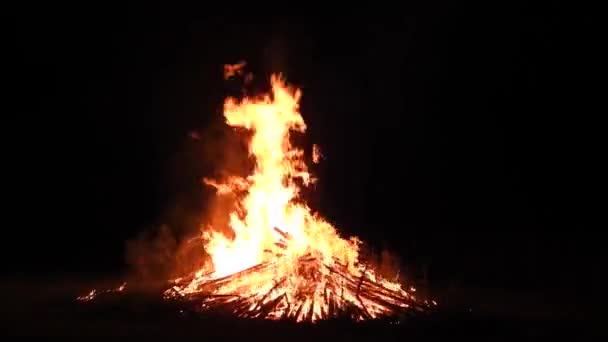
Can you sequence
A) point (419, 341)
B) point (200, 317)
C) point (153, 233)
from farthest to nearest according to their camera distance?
point (153, 233)
point (200, 317)
point (419, 341)

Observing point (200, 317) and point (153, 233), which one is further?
point (153, 233)

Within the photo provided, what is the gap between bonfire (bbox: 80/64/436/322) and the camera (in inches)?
505

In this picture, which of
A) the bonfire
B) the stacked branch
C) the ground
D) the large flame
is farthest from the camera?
the large flame

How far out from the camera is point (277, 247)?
1405cm

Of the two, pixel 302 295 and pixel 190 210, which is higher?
pixel 190 210

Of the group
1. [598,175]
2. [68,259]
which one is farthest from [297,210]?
[598,175]

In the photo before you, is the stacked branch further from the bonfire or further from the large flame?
the large flame

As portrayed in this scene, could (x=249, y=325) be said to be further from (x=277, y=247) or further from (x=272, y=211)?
(x=272, y=211)

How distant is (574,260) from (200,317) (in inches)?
434

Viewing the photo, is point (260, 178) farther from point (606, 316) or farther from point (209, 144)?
point (606, 316)

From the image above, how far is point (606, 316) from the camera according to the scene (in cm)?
1318

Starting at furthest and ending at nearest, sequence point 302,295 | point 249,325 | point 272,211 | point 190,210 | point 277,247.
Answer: point 190,210 → point 272,211 → point 277,247 → point 302,295 → point 249,325

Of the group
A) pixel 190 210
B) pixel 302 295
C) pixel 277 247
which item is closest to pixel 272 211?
pixel 277 247

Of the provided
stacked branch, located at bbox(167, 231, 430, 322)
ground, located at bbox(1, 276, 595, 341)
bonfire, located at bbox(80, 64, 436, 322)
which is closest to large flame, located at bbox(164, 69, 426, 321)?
bonfire, located at bbox(80, 64, 436, 322)
